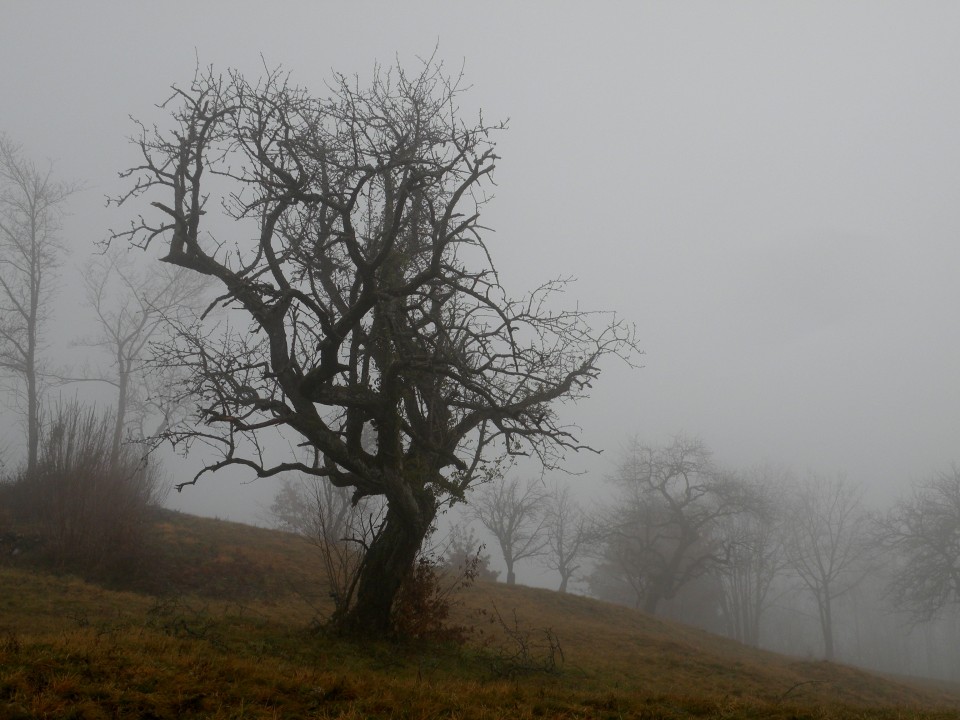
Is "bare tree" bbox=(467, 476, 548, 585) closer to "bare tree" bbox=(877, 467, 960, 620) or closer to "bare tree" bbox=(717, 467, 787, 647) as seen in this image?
"bare tree" bbox=(717, 467, 787, 647)

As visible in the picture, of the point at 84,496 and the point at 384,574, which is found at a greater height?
the point at 84,496

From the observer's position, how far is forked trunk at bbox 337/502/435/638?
9305 mm

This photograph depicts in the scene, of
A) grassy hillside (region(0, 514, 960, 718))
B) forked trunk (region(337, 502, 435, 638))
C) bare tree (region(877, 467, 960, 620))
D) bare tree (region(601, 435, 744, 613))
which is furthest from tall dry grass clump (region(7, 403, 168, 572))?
bare tree (region(877, 467, 960, 620))

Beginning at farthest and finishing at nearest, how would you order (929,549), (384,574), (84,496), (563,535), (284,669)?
(563,535)
(929,549)
(84,496)
(384,574)
(284,669)

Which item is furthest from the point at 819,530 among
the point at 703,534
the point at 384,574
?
the point at 384,574

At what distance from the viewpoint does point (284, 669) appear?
6.34 m

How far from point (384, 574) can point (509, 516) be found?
114ft

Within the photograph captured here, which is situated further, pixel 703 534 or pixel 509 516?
pixel 509 516

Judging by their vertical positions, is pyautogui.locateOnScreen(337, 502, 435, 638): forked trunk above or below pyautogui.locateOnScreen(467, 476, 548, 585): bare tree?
below

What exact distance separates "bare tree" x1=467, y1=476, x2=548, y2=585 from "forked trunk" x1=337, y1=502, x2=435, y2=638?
32409 mm

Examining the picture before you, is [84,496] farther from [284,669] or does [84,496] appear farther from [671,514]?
[671,514]

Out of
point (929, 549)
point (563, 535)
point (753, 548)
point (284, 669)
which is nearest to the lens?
point (284, 669)

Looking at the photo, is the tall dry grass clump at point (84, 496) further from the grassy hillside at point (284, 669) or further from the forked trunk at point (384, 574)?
the forked trunk at point (384, 574)

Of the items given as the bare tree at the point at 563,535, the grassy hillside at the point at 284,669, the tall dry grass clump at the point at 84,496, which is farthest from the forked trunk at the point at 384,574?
the bare tree at the point at 563,535
